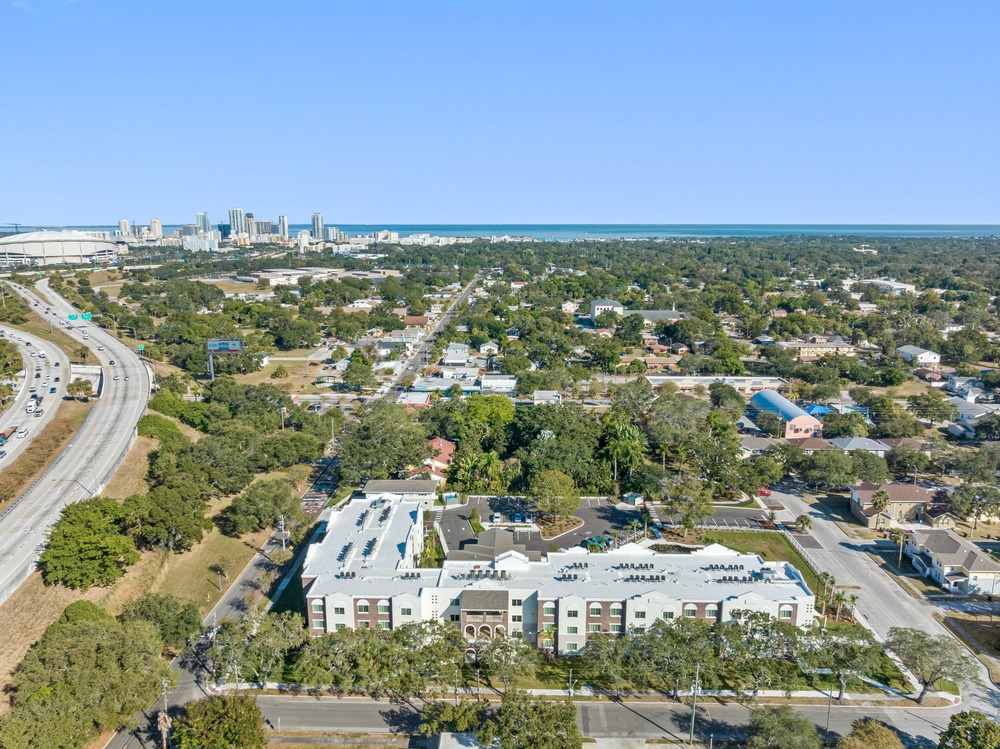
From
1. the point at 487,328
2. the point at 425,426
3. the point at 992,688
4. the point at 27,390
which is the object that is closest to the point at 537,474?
the point at 425,426

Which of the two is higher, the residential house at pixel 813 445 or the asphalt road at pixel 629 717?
the residential house at pixel 813 445

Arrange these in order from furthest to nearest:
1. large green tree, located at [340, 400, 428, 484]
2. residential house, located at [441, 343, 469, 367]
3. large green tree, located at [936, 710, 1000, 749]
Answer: residential house, located at [441, 343, 469, 367] → large green tree, located at [340, 400, 428, 484] → large green tree, located at [936, 710, 1000, 749]

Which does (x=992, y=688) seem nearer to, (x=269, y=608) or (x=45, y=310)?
(x=269, y=608)

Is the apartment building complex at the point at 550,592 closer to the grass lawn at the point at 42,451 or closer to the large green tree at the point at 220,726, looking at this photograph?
the large green tree at the point at 220,726

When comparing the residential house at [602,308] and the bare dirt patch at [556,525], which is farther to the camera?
the residential house at [602,308]

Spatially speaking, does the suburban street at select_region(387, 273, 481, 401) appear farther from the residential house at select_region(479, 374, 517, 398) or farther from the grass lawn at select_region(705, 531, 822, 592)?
the grass lawn at select_region(705, 531, 822, 592)

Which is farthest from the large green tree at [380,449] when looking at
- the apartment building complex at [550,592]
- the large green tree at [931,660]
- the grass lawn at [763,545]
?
the large green tree at [931,660]

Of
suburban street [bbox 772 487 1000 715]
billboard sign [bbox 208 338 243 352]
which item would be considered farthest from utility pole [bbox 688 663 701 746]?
billboard sign [bbox 208 338 243 352]
